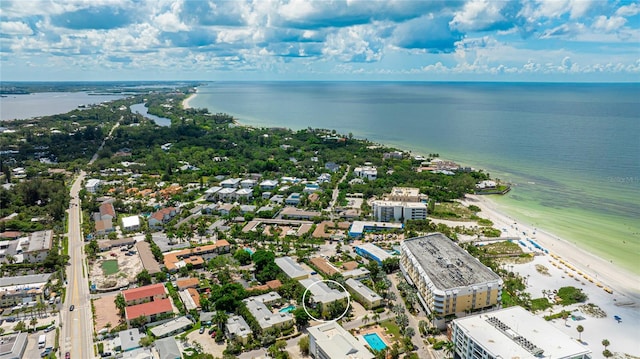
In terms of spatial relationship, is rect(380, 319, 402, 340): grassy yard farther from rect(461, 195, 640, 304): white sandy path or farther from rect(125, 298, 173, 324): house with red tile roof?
rect(461, 195, 640, 304): white sandy path

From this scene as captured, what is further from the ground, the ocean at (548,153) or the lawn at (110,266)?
the lawn at (110,266)

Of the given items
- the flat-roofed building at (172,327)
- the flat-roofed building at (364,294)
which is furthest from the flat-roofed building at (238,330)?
the flat-roofed building at (364,294)

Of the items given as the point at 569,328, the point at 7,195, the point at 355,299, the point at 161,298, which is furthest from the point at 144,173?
the point at 569,328

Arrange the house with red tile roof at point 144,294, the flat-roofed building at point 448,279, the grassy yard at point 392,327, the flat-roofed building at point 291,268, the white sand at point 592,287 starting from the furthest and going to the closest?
the flat-roofed building at point 291,268 → the house with red tile roof at point 144,294 → the flat-roofed building at point 448,279 → the grassy yard at point 392,327 → the white sand at point 592,287

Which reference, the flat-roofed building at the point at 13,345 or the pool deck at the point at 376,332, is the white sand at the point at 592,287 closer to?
the pool deck at the point at 376,332

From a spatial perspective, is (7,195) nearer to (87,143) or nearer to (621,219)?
(87,143)

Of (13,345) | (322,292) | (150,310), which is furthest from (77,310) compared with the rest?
(322,292)

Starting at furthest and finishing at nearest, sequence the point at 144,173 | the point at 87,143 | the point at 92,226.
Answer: the point at 87,143 < the point at 144,173 < the point at 92,226

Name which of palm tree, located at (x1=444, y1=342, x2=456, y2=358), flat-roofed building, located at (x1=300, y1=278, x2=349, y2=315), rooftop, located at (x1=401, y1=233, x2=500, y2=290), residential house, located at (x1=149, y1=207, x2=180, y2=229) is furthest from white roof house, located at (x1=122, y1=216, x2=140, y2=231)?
palm tree, located at (x1=444, y1=342, x2=456, y2=358)
